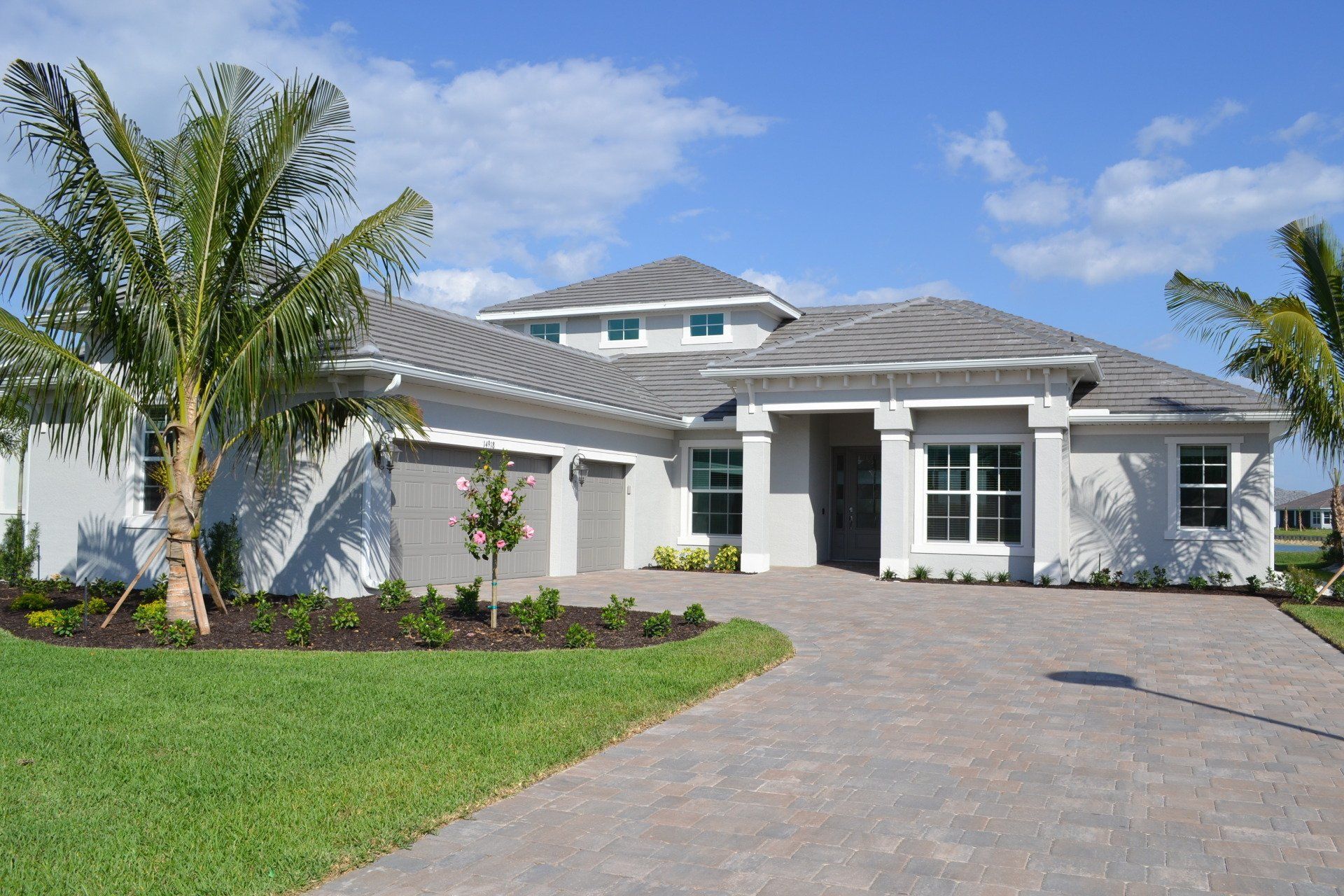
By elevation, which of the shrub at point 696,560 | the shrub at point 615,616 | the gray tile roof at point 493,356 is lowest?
the shrub at point 615,616

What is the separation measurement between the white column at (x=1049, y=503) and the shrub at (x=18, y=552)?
1666cm

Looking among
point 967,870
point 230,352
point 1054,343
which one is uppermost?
point 1054,343

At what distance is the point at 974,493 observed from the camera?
737 inches

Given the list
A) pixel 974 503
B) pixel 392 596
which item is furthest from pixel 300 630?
pixel 974 503

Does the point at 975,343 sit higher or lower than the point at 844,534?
higher

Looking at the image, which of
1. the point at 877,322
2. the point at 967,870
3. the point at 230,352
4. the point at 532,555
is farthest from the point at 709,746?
the point at 877,322

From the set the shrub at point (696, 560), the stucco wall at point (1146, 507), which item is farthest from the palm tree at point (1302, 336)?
the shrub at point (696, 560)

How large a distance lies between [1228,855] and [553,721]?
4.03 m

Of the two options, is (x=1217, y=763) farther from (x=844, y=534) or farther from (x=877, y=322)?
(x=844, y=534)

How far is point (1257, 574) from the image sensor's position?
17891 millimetres

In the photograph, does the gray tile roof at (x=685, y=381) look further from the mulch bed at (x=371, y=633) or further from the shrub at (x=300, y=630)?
the shrub at (x=300, y=630)

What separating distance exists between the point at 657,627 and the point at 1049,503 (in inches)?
364

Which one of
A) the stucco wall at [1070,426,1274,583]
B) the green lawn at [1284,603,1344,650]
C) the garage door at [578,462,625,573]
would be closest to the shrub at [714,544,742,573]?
the garage door at [578,462,625,573]

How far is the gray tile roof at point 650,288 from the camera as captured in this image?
2427 cm
